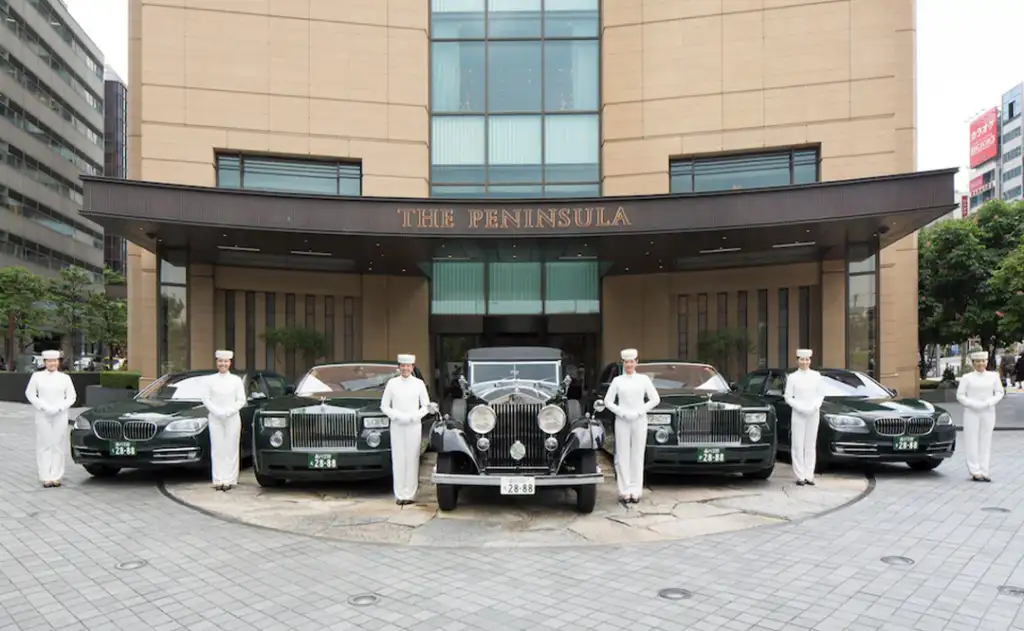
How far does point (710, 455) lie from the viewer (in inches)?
338

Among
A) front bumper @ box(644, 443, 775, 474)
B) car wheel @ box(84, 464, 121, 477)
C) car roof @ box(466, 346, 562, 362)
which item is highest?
car roof @ box(466, 346, 562, 362)

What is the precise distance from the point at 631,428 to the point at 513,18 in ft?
56.6

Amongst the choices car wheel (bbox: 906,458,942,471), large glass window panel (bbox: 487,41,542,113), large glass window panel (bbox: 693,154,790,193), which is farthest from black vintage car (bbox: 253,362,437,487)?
large glass window panel (bbox: 487,41,542,113)

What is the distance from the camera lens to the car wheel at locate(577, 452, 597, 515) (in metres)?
7.36

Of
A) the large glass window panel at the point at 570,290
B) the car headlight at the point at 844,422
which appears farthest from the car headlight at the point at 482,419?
the large glass window panel at the point at 570,290

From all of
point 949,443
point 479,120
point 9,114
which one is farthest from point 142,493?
point 9,114

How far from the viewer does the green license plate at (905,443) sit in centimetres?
935

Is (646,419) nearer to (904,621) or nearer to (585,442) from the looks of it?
(585,442)

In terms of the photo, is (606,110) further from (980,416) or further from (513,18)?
(980,416)

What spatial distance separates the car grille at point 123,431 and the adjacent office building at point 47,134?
44.3 meters

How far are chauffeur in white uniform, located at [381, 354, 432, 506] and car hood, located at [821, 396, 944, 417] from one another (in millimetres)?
5779

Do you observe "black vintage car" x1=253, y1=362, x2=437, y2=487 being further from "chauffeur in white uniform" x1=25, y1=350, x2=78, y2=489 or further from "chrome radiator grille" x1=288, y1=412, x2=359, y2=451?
"chauffeur in white uniform" x1=25, y1=350, x2=78, y2=489

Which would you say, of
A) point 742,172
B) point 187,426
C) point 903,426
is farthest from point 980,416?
point 742,172

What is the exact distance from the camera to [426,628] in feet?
14.5
